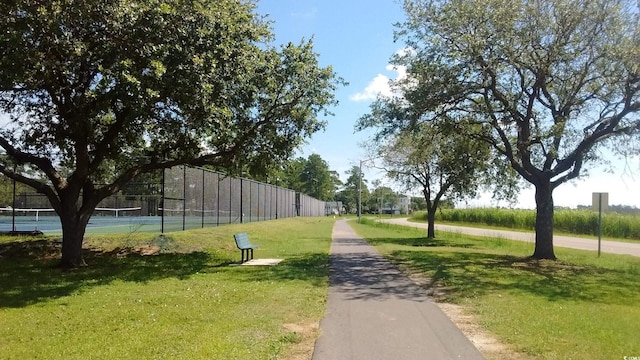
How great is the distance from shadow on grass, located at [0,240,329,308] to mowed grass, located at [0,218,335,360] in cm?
3

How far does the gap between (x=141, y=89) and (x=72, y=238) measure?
5.62 m

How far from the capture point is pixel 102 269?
1429 centimetres

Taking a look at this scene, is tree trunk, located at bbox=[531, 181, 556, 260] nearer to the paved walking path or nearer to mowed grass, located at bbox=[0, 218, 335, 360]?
mowed grass, located at bbox=[0, 218, 335, 360]

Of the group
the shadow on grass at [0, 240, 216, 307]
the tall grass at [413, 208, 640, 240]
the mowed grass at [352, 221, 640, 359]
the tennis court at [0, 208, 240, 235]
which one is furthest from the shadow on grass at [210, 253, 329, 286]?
the tall grass at [413, 208, 640, 240]

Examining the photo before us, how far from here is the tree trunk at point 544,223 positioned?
18.4m

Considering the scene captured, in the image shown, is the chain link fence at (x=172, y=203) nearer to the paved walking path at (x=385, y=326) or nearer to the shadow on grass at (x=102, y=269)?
the shadow on grass at (x=102, y=269)

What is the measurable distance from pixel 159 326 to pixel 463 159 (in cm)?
1861

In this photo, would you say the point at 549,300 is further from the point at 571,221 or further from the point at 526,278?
the point at 571,221

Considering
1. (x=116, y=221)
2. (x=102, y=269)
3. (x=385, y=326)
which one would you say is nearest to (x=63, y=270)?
(x=102, y=269)

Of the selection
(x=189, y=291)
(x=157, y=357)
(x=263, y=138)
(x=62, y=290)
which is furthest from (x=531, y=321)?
(x=263, y=138)

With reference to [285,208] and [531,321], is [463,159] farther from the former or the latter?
[285,208]

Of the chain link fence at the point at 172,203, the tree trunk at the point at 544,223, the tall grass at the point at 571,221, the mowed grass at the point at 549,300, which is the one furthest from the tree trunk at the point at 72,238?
the tall grass at the point at 571,221

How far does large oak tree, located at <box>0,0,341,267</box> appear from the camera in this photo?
11.0 metres

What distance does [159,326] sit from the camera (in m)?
7.70
